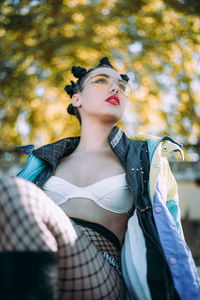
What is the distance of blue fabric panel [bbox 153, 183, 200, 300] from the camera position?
5.17ft

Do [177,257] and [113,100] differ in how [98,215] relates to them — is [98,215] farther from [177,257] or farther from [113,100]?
[113,100]

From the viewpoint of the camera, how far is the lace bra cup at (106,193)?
2059 mm

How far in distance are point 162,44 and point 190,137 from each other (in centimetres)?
290

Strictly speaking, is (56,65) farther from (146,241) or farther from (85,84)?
(146,241)

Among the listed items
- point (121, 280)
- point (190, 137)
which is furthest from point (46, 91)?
point (121, 280)

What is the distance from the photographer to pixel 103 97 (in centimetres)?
253

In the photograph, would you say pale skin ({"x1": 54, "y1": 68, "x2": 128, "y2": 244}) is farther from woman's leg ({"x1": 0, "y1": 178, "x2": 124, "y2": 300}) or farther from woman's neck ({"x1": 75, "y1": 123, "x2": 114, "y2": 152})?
woman's leg ({"x1": 0, "y1": 178, "x2": 124, "y2": 300})

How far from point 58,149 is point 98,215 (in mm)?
849

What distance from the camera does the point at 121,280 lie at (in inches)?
71.2

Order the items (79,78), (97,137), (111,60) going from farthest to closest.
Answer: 1. (111,60)
2. (79,78)
3. (97,137)

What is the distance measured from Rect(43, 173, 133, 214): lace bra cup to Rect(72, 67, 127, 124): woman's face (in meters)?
0.60

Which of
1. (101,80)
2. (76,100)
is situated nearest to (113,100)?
(101,80)

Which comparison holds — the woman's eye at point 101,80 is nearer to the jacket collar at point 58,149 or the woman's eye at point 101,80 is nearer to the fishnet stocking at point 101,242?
the jacket collar at point 58,149

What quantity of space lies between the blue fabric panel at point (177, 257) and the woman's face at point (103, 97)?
977 millimetres
